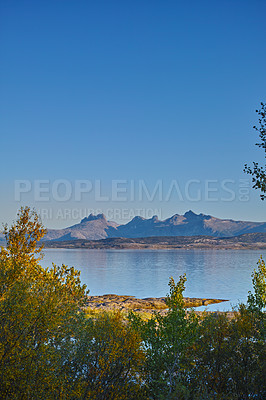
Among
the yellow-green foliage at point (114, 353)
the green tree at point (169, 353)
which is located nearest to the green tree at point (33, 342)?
the yellow-green foliage at point (114, 353)

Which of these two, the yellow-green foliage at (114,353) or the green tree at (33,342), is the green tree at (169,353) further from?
the green tree at (33,342)

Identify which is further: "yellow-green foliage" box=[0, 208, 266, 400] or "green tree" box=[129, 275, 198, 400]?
"green tree" box=[129, 275, 198, 400]

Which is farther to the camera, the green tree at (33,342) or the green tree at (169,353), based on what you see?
the green tree at (169,353)

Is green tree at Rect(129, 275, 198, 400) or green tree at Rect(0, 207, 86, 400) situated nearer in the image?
green tree at Rect(0, 207, 86, 400)

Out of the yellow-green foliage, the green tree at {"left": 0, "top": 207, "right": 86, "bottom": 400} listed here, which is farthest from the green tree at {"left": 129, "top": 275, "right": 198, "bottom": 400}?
the green tree at {"left": 0, "top": 207, "right": 86, "bottom": 400}

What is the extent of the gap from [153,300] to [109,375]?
5348 cm

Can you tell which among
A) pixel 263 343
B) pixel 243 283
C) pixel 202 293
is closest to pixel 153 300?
pixel 202 293

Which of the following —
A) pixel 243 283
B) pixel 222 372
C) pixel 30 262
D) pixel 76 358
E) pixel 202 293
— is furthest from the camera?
pixel 243 283

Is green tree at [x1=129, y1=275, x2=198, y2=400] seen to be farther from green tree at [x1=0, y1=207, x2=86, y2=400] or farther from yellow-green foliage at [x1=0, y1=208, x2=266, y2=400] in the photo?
green tree at [x1=0, y1=207, x2=86, y2=400]

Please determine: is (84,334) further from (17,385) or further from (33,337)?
(17,385)

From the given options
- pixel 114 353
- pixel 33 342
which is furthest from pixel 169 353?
pixel 33 342

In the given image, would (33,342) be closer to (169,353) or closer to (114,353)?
(114,353)

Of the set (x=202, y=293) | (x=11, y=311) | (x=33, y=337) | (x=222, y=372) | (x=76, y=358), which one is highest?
(x=11, y=311)

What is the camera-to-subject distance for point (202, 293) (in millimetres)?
87312
